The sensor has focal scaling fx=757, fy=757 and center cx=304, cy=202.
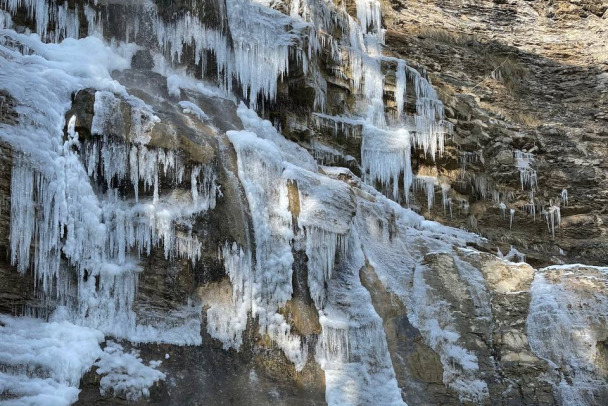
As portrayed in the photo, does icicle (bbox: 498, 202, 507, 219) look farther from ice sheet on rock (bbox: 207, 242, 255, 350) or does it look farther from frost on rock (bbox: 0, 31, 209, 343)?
frost on rock (bbox: 0, 31, 209, 343)

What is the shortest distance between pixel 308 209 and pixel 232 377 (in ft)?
8.68

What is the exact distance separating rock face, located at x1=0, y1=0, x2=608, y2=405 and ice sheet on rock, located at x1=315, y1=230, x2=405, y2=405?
0.03 m

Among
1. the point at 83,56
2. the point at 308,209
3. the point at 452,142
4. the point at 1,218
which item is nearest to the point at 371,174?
the point at 452,142

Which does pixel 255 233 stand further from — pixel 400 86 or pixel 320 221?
pixel 400 86

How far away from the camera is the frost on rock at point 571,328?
10.6 m

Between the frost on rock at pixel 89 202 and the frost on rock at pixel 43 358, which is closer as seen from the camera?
the frost on rock at pixel 43 358

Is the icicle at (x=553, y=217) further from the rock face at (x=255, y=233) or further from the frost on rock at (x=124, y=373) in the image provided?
the frost on rock at (x=124, y=373)

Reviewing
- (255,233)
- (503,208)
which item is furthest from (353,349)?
(503,208)

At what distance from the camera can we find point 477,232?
16.2 m

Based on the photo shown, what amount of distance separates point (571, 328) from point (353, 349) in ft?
11.0

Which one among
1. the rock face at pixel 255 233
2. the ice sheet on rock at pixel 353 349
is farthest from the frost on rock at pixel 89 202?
the ice sheet on rock at pixel 353 349

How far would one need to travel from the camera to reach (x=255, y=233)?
10.0 meters

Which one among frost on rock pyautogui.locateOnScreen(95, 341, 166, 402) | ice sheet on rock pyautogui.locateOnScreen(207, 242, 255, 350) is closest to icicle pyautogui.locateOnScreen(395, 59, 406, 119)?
ice sheet on rock pyautogui.locateOnScreen(207, 242, 255, 350)

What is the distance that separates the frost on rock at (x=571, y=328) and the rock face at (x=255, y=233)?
1.1 inches
